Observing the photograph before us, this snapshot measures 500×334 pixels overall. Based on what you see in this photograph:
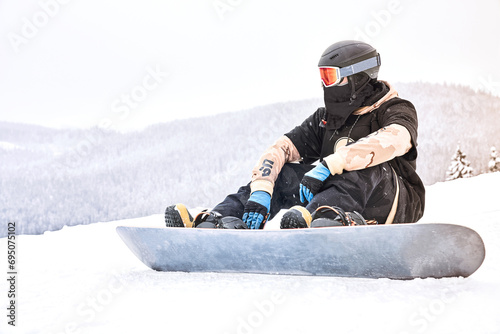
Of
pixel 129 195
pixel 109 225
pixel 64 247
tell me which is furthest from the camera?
pixel 129 195

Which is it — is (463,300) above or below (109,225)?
above

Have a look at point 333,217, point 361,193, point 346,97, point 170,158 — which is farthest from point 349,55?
point 170,158

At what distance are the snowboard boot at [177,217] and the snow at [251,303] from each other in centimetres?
19

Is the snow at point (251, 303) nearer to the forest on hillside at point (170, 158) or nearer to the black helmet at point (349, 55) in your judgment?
the black helmet at point (349, 55)

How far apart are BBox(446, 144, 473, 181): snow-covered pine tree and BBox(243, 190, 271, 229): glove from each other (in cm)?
265

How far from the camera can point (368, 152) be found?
4.95ft

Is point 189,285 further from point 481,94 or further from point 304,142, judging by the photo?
point 481,94

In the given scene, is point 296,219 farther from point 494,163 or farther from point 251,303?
point 494,163

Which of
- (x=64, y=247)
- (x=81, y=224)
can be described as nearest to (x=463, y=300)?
(x=64, y=247)

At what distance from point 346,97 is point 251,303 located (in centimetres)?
94

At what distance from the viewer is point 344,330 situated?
98 cm

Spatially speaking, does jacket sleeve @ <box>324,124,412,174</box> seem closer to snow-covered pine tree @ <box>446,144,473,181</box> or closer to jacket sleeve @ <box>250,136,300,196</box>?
jacket sleeve @ <box>250,136,300,196</box>

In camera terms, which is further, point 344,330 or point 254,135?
point 254,135

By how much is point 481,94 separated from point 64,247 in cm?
377
